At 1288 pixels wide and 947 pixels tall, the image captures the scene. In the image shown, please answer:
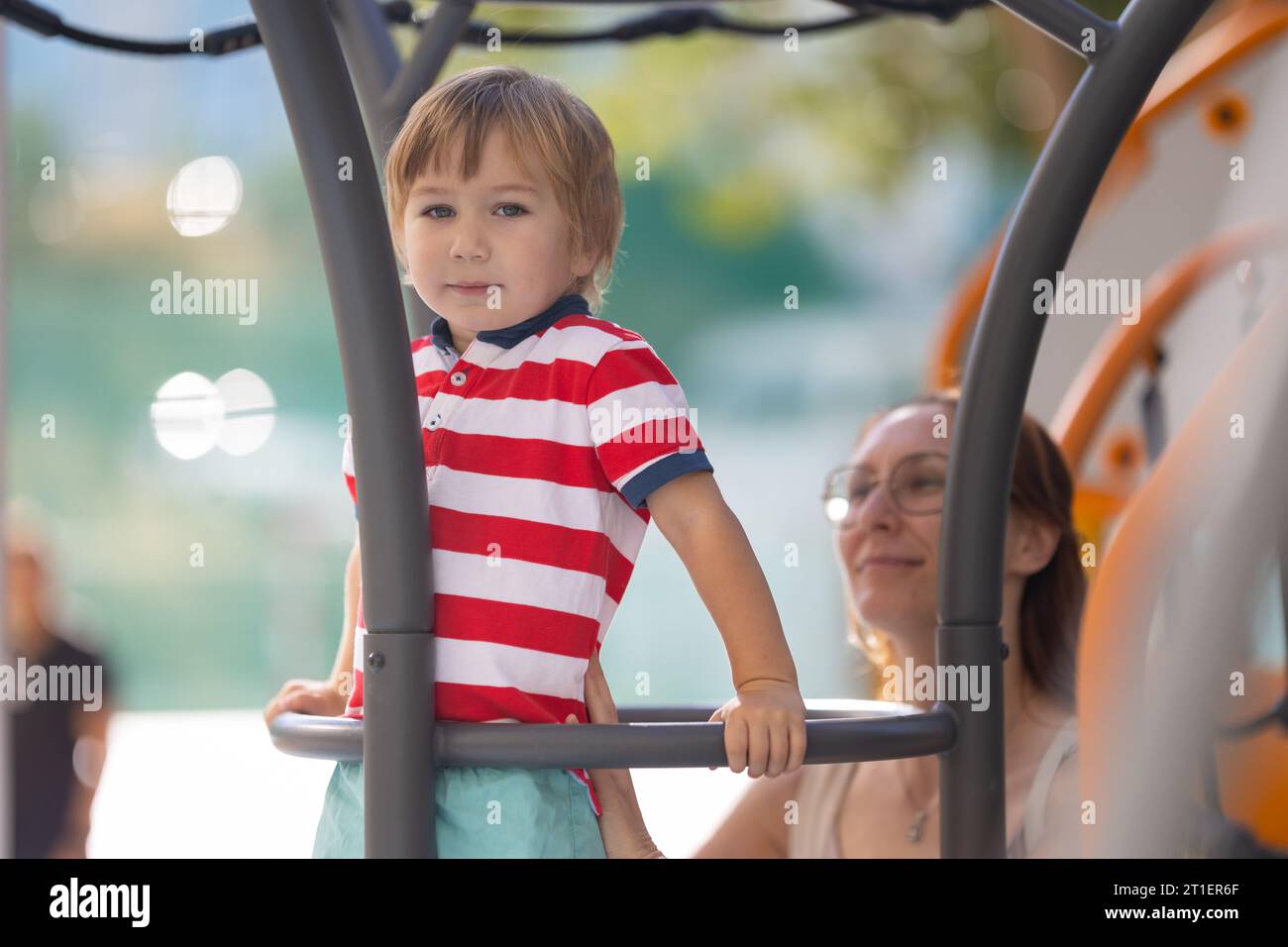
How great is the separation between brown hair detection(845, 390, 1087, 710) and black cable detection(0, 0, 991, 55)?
0.42 metres

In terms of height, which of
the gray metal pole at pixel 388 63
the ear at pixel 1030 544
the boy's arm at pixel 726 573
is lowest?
the boy's arm at pixel 726 573

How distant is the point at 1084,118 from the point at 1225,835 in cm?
76

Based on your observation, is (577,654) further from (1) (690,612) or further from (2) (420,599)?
(1) (690,612)

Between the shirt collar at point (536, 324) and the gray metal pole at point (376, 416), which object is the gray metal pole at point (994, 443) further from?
the gray metal pole at point (376, 416)

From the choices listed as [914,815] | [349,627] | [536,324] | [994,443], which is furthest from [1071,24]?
[914,815]

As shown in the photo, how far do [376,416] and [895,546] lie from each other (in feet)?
3.09

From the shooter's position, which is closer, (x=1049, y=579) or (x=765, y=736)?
(x=765, y=736)

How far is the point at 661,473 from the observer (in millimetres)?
831

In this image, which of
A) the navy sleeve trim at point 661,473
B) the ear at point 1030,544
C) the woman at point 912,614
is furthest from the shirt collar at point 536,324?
the ear at point 1030,544

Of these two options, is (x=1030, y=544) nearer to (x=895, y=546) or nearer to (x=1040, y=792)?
(x=895, y=546)

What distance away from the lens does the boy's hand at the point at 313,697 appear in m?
1.02

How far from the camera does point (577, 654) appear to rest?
87cm

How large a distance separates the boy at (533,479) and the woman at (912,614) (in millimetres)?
715

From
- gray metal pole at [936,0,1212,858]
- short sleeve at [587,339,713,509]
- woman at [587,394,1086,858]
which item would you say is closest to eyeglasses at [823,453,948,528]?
woman at [587,394,1086,858]
